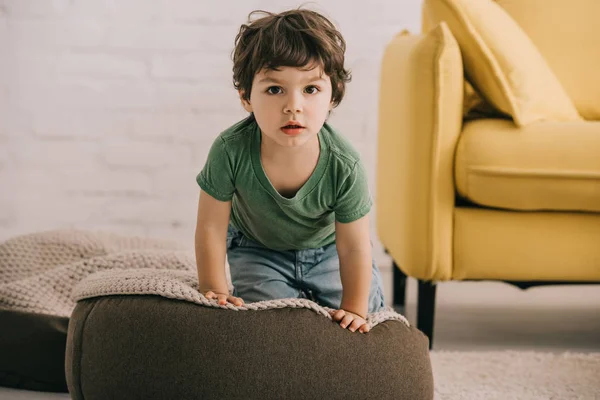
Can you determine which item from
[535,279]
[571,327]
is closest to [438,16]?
[535,279]

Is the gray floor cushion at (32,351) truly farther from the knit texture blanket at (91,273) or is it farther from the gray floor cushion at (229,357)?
the gray floor cushion at (229,357)

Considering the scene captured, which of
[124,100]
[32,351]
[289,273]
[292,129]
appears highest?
[292,129]

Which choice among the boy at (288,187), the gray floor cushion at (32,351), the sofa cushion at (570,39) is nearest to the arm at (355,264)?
the boy at (288,187)

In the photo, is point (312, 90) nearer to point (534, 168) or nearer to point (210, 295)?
point (210, 295)

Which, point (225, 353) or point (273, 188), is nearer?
point (225, 353)

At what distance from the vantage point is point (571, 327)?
1768 mm

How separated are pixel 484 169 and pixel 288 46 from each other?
0.56 m

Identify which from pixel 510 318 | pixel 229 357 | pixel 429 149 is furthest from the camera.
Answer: pixel 510 318

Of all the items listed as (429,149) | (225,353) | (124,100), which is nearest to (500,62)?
(429,149)

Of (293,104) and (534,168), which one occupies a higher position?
(293,104)

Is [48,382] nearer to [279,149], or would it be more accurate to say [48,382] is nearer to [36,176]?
[279,149]

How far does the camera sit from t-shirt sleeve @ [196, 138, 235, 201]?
115 cm

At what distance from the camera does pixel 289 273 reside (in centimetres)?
129

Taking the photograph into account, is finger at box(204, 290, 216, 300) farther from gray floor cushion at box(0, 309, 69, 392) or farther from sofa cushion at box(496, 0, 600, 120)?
sofa cushion at box(496, 0, 600, 120)
